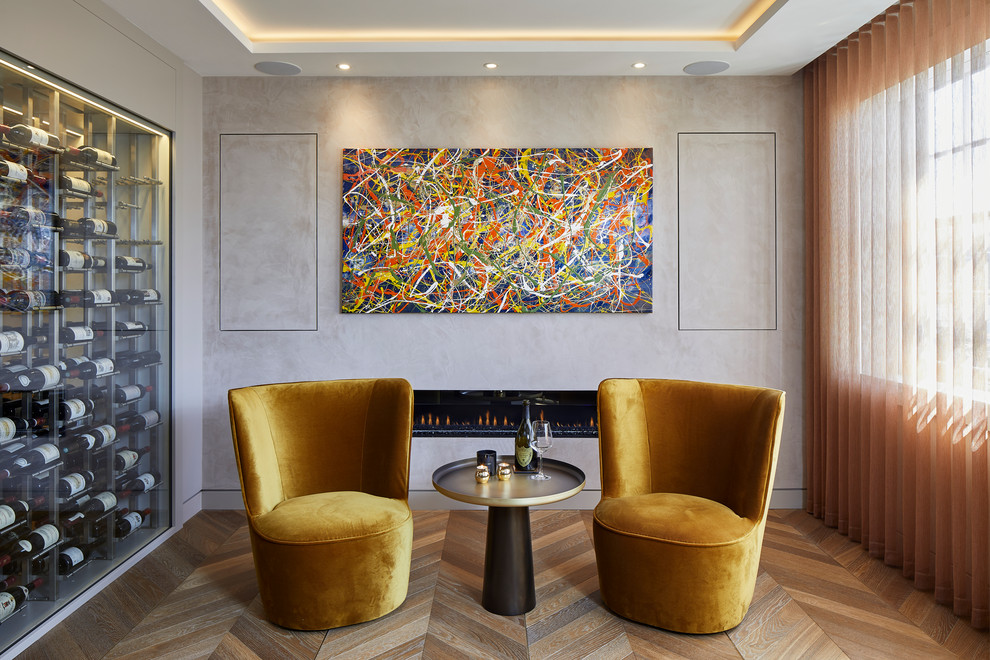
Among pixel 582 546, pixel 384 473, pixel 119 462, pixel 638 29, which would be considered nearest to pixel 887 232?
pixel 638 29

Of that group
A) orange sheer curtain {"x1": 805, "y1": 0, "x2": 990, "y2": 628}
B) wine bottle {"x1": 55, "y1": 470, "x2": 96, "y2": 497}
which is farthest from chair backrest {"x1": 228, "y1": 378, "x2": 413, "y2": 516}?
orange sheer curtain {"x1": 805, "y1": 0, "x2": 990, "y2": 628}

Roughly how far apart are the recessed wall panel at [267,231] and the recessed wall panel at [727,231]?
2.26 metres

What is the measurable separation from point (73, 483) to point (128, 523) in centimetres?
52

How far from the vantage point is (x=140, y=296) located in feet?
10.3

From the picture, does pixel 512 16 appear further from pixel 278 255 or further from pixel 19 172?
pixel 19 172

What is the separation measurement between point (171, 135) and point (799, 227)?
367 centimetres

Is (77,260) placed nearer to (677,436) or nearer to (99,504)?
(99,504)

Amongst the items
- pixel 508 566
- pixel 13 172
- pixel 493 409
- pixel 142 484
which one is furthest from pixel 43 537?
pixel 493 409

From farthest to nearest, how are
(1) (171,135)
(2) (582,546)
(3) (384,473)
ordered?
1. (1) (171,135)
2. (2) (582,546)
3. (3) (384,473)

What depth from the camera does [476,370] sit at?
3.81 meters

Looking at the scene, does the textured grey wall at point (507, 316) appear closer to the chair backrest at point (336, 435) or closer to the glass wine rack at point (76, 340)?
the glass wine rack at point (76, 340)

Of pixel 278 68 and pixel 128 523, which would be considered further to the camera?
pixel 278 68

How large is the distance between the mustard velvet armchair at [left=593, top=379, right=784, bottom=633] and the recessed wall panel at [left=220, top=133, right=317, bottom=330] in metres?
2.02

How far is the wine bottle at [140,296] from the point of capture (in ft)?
9.90
